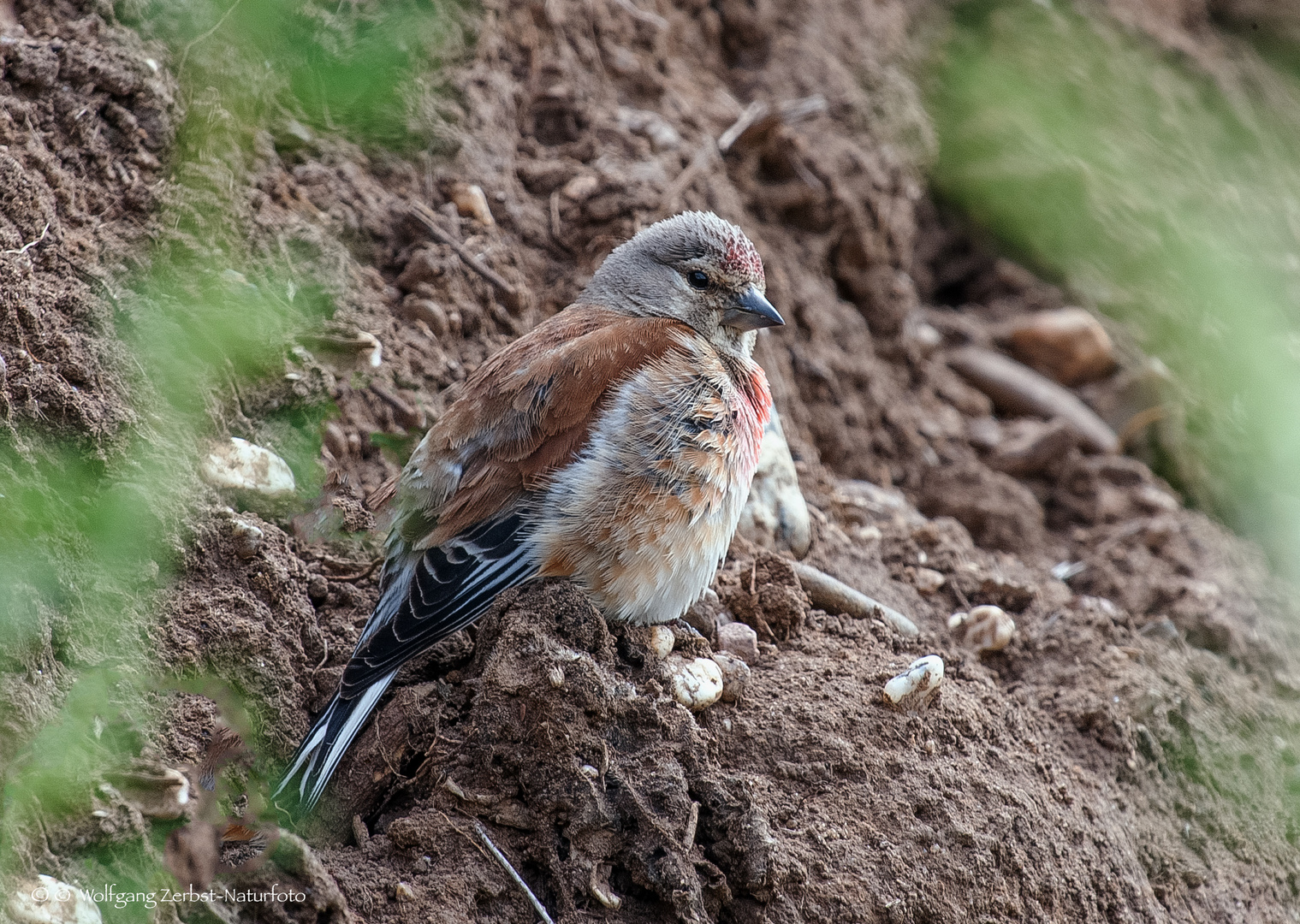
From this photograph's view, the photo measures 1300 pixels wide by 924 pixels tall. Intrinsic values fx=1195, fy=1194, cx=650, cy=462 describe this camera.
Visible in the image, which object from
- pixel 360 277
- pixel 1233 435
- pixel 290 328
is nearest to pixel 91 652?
pixel 290 328

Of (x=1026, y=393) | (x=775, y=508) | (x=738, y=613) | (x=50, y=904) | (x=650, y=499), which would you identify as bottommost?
(x=50, y=904)

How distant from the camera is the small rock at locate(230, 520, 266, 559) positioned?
10.4 ft

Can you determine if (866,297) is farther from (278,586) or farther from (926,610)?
(278,586)

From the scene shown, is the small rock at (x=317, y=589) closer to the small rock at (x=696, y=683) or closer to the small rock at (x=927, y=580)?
the small rock at (x=696, y=683)

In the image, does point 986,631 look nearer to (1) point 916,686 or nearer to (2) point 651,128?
(1) point 916,686

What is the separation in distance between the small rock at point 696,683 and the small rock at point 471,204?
85.0 inches

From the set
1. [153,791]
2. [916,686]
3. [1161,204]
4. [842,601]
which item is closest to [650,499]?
[842,601]

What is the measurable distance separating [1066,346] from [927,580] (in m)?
2.35

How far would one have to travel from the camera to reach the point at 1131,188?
644 cm

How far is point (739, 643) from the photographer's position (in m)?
3.39

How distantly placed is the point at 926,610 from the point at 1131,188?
3552mm

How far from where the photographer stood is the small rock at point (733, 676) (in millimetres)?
3133

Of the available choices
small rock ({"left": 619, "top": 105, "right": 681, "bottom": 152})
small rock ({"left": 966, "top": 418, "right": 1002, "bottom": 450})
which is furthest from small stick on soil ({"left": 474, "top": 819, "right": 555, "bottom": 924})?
small rock ({"left": 966, "top": 418, "right": 1002, "bottom": 450})

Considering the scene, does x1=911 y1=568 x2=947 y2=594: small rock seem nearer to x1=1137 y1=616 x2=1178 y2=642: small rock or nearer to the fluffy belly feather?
x1=1137 y1=616 x2=1178 y2=642: small rock
